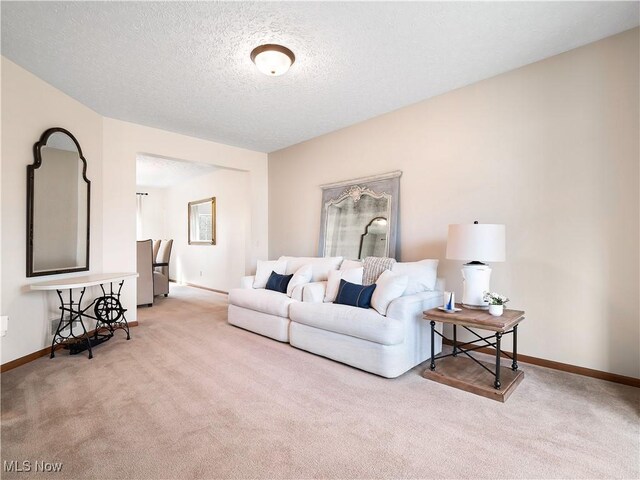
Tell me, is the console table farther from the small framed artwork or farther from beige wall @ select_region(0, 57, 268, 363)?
the small framed artwork

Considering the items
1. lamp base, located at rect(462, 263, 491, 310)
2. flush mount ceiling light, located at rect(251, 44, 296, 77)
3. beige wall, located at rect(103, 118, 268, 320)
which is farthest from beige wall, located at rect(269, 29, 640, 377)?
beige wall, located at rect(103, 118, 268, 320)

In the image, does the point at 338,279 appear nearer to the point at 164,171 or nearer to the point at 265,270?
the point at 265,270

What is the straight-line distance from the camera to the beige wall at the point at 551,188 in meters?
2.47

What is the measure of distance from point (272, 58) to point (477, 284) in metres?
2.50

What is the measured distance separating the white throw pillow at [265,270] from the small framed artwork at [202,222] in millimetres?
3079

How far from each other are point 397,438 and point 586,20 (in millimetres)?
3093

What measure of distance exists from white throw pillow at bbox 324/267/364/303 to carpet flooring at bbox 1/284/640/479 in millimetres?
740

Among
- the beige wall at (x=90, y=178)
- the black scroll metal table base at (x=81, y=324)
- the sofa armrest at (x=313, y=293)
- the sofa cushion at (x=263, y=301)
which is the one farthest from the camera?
the sofa cushion at (x=263, y=301)

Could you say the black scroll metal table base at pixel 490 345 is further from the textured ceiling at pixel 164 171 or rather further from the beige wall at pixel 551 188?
the textured ceiling at pixel 164 171

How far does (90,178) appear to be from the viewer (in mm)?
3811

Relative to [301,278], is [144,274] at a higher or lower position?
lower

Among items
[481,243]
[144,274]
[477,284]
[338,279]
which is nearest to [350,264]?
[338,279]

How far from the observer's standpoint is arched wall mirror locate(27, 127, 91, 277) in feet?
10.1

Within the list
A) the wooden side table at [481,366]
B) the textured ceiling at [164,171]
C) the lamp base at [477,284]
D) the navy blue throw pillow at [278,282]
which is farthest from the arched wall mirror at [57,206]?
the lamp base at [477,284]
